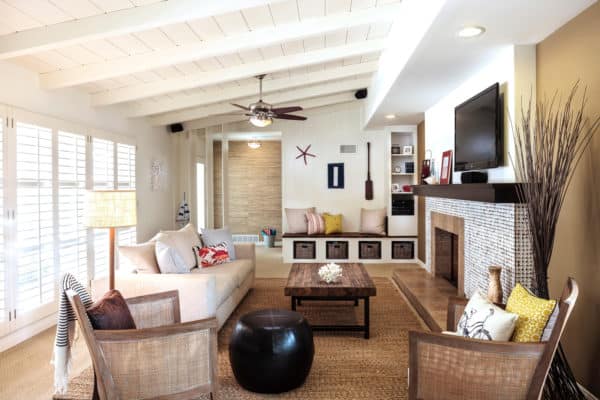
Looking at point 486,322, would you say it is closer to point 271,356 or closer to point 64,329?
point 271,356

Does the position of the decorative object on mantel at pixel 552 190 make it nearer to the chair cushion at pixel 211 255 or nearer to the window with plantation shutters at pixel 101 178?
the chair cushion at pixel 211 255

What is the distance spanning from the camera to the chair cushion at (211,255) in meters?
4.58

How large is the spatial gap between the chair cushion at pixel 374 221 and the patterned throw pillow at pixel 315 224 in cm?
78

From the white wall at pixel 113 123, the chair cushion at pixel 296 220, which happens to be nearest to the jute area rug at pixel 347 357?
the white wall at pixel 113 123

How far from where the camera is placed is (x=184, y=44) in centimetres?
360

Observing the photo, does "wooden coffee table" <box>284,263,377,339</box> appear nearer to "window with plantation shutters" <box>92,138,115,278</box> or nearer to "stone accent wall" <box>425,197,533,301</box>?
"stone accent wall" <box>425,197,533,301</box>

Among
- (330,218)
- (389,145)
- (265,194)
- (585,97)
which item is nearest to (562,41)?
(585,97)

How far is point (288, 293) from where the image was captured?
3.66 metres

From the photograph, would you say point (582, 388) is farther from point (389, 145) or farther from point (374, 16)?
point (389, 145)

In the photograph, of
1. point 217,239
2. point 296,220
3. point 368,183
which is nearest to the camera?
point 217,239

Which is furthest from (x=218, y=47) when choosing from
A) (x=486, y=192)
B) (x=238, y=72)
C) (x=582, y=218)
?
(x=582, y=218)

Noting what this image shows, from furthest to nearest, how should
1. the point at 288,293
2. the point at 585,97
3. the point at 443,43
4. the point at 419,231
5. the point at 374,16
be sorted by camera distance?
the point at 419,231 < the point at 288,293 < the point at 374,16 < the point at 443,43 < the point at 585,97

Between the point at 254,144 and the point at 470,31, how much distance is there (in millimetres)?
6464

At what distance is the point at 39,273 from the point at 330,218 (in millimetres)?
4649
